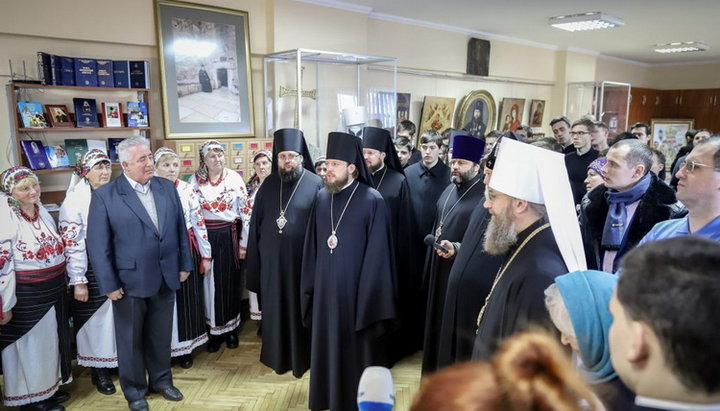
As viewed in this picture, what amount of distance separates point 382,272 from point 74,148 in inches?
140

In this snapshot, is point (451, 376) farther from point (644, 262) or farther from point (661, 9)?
point (661, 9)

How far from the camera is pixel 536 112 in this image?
11.2 meters

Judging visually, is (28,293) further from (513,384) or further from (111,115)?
(513,384)

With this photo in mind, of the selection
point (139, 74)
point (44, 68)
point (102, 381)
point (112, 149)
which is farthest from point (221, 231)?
point (44, 68)

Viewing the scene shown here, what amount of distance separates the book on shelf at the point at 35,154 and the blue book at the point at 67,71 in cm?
62

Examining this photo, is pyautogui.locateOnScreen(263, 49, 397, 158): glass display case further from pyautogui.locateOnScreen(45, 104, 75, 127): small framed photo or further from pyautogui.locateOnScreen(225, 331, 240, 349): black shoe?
pyautogui.locateOnScreen(225, 331, 240, 349): black shoe

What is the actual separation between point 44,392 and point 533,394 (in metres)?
3.81

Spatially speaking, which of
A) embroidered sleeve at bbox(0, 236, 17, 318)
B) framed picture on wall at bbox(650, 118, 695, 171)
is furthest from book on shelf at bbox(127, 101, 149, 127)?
framed picture on wall at bbox(650, 118, 695, 171)

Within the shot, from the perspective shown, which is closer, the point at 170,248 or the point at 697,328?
the point at 697,328

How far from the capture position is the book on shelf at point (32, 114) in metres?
4.50

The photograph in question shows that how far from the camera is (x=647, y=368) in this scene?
34.1 inches

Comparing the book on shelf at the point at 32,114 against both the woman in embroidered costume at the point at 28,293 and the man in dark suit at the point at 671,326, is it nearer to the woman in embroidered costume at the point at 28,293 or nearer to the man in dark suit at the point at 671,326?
the woman in embroidered costume at the point at 28,293

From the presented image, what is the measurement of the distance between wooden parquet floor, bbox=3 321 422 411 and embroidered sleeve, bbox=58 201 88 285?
929mm

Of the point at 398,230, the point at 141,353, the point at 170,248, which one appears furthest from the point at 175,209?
the point at 398,230
